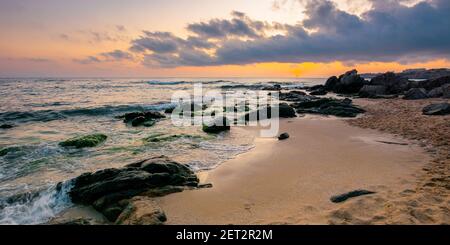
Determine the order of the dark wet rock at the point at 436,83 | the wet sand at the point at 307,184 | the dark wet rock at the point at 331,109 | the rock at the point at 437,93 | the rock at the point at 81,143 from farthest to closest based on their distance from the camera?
the dark wet rock at the point at 436,83
the rock at the point at 437,93
the dark wet rock at the point at 331,109
the rock at the point at 81,143
the wet sand at the point at 307,184

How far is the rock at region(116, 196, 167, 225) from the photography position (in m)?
5.16

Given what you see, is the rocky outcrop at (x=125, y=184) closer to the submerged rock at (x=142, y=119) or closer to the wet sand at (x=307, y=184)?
the wet sand at (x=307, y=184)

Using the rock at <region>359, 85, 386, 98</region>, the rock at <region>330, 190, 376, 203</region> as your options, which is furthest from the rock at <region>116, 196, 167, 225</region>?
the rock at <region>359, 85, 386, 98</region>

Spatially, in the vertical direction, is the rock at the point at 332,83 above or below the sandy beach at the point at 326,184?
above

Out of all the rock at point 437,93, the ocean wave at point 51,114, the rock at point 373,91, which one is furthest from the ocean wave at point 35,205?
the rock at point 373,91

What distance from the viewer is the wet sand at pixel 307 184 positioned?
5.29m

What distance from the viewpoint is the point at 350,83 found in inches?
1624

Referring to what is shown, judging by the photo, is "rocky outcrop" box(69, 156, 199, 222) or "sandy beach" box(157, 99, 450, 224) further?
"rocky outcrop" box(69, 156, 199, 222)

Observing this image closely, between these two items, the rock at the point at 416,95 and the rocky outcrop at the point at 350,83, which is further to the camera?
the rocky outcrop at the point at 350,83

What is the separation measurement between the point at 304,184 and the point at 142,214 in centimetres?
368

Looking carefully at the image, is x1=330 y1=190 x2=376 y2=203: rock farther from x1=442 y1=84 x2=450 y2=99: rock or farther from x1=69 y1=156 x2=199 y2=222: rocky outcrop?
x1=442 y1=84 x2=450 y2=99: rock

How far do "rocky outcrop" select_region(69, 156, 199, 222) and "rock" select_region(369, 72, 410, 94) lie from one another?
35.3m

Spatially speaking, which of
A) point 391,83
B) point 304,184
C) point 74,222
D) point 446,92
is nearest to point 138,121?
point 74,222

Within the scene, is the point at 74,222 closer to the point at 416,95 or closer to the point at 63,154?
the point at 63,154
